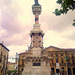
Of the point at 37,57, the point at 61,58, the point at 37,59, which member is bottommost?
the point at 61,58

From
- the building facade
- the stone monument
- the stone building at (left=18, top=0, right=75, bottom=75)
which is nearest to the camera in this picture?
the stone monument

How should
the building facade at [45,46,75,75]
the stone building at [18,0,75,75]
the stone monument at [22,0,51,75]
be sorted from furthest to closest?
the building facade at [45,46,75,75]
the stone building at [18,0,75,75]
the stone monument at [22,0,51,75]

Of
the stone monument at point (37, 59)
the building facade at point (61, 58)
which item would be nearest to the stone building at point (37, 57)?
the stone monument at point (37, 59)

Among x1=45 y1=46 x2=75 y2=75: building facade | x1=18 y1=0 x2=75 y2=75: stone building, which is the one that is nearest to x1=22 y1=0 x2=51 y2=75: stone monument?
x1=18 y1=0 x2=75 y2=75: stone building

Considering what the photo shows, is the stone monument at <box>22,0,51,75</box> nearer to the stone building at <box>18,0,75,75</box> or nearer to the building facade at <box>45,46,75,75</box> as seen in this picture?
the stone building at <box>18,0,75,75</box>

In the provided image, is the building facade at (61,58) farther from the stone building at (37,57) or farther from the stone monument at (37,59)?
the stone monument at (37,59)

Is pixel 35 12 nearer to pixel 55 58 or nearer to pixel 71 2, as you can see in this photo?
pixel 71 2

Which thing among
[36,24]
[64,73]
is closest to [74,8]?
[36,24]

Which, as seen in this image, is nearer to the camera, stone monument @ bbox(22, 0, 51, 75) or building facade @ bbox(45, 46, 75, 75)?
stone monument @ bbox(22, 0, 51, 75)

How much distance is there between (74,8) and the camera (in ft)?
39.1

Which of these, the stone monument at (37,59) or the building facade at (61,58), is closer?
the stone monument at (37,59)

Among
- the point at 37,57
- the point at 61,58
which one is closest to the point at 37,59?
the point at 37,57

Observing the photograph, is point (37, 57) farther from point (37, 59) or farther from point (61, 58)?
point (61, 58)

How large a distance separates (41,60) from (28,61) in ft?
11.9
